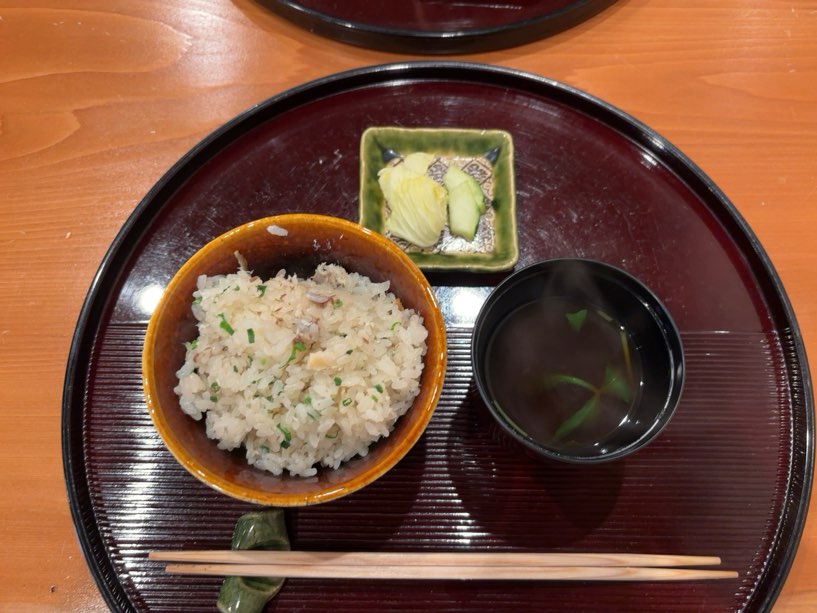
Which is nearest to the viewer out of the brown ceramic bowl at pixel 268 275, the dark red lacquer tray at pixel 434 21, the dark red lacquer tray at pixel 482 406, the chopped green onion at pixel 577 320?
the brown ceramic bowl at pixel 268 275

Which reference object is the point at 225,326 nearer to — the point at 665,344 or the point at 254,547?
the point at 254,547

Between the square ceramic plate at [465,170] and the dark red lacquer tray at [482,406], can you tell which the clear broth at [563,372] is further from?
the square ceramic plate at [465,170]

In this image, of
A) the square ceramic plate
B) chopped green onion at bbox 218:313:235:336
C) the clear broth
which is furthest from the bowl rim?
chopped green onion at bbox 218:313:235:336

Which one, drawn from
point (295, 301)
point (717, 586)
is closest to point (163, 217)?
point (295, 301)

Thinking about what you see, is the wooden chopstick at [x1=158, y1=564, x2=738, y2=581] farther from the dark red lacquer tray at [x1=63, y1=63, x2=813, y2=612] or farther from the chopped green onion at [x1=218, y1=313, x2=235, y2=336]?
the chopped green onion at [x1=218, y1=313, x2=235, y2=336]

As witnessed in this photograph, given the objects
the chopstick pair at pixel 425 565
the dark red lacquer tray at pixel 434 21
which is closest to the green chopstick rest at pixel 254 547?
the chopstick pair at pixel 425 565
